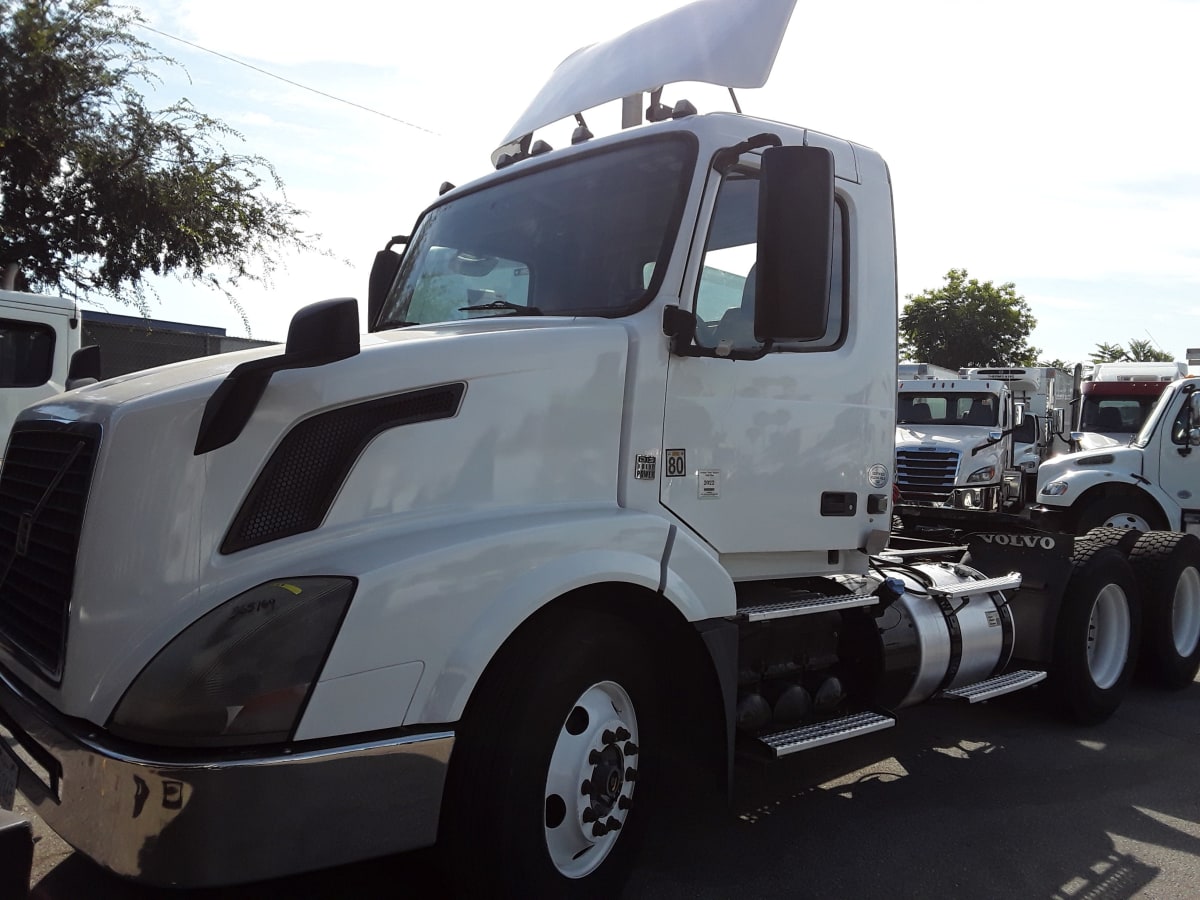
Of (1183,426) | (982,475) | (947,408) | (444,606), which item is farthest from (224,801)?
(947,408)

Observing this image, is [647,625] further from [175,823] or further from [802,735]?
[175,823]

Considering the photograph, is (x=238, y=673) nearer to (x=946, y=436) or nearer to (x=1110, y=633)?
(x=1110, y=633)

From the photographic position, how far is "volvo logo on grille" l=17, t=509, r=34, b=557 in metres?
2.76

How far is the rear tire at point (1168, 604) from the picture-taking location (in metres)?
6.29

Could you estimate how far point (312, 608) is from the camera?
237 cm

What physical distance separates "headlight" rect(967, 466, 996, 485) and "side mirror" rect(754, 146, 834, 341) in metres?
11.9

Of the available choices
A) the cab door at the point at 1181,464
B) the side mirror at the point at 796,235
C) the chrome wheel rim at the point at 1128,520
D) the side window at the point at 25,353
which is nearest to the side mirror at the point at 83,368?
the side mirror at the point at 796,235

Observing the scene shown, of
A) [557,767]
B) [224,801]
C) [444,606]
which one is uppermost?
[444,606]

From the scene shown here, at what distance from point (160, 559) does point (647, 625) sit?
1527 millimetres

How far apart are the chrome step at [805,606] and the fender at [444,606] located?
0.72 meters

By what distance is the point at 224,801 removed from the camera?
7.30ft

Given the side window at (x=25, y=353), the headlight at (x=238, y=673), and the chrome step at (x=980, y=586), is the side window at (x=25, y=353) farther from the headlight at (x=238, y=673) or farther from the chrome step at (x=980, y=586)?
the chrome step at (x=980, y=586)

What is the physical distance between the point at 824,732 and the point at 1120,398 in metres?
13.4

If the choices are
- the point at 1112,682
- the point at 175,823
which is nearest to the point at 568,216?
the point at 175,823
